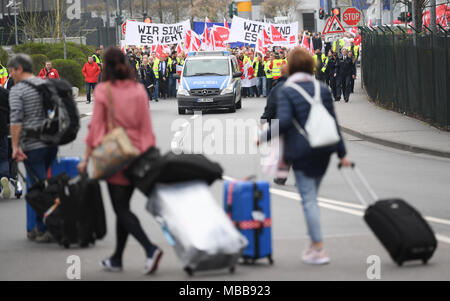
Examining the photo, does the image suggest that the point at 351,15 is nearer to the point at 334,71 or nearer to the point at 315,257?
the point at 334,71

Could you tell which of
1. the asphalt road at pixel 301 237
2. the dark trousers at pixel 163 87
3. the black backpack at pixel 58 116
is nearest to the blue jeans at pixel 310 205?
the asphalt road at pixel 301 237

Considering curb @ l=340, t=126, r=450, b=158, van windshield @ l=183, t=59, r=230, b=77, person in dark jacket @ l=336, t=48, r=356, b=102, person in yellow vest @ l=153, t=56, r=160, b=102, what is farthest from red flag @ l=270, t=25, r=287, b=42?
curb @ l=340, t=126, r=450, b=158

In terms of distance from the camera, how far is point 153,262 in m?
7.88

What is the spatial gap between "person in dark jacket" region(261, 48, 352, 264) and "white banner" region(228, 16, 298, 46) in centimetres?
3364

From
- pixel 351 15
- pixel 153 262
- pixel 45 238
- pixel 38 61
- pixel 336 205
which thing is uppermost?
pixel 351 15

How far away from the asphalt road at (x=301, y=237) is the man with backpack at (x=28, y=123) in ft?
2.44

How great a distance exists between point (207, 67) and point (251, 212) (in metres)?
24.6

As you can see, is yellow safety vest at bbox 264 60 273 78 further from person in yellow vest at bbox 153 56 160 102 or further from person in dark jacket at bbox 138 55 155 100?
person in dark jacket at bbox 138 55 155 100

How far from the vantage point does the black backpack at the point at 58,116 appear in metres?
9.49

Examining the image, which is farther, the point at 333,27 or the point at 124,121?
the point at 333,27

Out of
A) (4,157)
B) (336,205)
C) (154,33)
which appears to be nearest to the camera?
(336,205)

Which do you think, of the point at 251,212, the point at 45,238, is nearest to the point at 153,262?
the point at 251,212

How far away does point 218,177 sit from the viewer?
7.81 m

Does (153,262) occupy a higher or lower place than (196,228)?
lower
